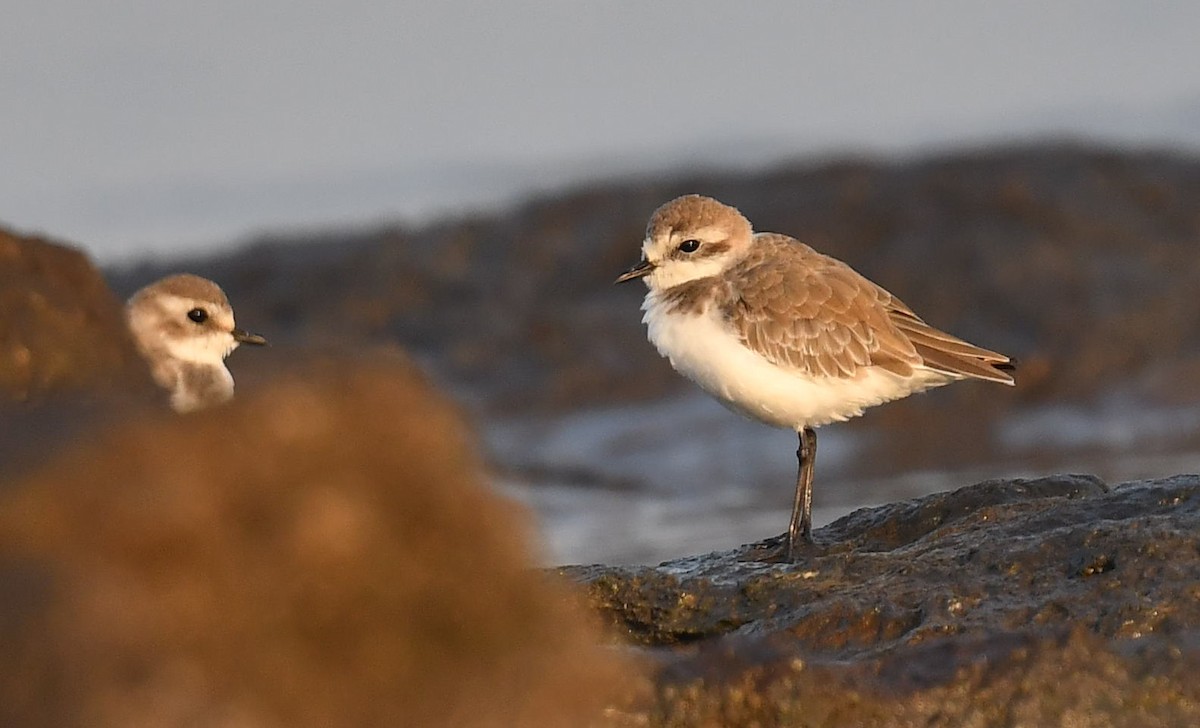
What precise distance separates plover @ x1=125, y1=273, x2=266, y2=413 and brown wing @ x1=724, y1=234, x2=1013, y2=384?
→ 2.01 meters

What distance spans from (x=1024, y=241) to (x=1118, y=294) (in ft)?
3.03

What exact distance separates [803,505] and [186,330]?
8.17ft

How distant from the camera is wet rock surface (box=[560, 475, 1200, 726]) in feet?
12.7

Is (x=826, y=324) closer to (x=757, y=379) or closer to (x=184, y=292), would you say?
(x=757, y=379)

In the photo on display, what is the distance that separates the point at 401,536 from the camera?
8.89ft

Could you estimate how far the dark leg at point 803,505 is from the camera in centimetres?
639

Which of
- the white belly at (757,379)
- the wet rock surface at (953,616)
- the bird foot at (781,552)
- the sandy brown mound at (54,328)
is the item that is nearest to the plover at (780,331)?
the white belly at (757,379)

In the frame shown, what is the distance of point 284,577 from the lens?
258 cm

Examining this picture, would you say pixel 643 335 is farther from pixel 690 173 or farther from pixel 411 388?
pixel 411 388

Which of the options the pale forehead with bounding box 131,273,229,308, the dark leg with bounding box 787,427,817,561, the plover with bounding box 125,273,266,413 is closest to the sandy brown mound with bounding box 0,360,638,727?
the dark leg with bounding box 787,427,817,561

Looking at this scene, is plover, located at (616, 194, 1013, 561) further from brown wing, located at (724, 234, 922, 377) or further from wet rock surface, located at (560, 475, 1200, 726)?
wet rock surface, located at (560, 475, 1200, 726)

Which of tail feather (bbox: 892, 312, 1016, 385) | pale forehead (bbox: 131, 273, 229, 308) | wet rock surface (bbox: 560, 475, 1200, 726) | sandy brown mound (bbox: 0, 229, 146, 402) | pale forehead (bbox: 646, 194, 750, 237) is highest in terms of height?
pale forehead (bbox: 646, 194, 750, 237)

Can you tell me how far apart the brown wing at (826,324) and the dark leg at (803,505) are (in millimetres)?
317

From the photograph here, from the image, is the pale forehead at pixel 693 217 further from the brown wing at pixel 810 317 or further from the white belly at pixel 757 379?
the white belly at pixel 757 379
